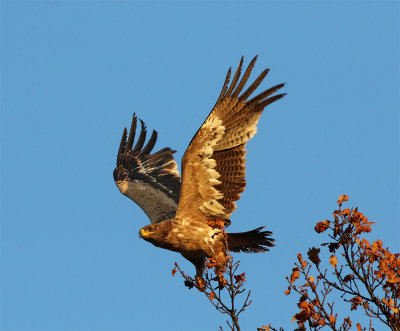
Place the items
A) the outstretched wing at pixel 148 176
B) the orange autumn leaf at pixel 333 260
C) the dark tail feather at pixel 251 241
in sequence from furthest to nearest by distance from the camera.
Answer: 1. the outstretched wing at pixel 148 176
2. the dark tail feather at pixel 251 241
3. the orange autumn leaf at pixel 333 260

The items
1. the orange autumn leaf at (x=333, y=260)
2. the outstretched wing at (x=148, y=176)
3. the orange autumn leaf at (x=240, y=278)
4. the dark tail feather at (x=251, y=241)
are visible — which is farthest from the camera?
the outstretched wing at (x=148, y=176)

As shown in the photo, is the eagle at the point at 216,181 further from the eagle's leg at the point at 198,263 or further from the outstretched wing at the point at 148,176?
the outstretched wing at the point at 148,176

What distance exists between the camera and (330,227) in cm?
594

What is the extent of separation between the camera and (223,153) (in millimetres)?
9164

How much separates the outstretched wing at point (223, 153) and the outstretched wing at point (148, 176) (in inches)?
66.3

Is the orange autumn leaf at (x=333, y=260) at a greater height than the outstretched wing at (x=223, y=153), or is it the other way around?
the outstretched wing at (x=223, y=153)

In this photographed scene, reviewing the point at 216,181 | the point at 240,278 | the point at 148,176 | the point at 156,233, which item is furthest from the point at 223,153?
the point at 148,176

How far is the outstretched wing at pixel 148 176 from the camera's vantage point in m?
11.4

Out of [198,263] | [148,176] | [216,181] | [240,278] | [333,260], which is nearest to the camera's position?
[333,260]

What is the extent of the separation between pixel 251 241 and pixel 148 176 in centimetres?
366

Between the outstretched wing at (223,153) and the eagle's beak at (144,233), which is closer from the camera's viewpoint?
the outstretched wing at (223,153)

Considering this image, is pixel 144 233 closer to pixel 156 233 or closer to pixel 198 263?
pixel 156 233

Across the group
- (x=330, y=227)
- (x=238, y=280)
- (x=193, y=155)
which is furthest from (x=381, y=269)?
(x=193, y=155)

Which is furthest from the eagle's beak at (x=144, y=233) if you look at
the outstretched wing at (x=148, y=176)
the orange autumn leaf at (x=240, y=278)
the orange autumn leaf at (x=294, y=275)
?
the orange autumn leaf at (x=294, y=275)
